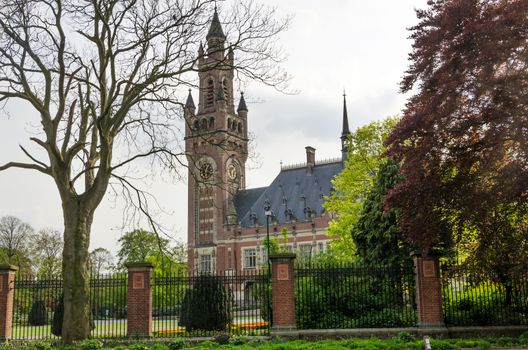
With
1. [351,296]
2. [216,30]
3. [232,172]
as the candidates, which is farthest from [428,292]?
[232,172]

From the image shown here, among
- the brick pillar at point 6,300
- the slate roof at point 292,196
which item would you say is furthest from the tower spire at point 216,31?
the slate roof at point 292,196

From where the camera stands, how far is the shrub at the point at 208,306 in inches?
742

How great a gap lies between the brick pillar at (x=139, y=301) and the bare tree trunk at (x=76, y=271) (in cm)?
142

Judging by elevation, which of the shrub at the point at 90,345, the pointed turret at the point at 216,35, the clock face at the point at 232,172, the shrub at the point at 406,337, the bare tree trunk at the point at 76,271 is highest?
the clock face at the point at 232,172

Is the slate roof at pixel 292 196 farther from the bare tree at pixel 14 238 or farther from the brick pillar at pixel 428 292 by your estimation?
the brick pillar at pixel 428 292

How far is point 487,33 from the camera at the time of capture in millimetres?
13492

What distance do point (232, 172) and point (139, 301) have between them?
53.3 m

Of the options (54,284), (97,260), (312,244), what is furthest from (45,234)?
(54,284)

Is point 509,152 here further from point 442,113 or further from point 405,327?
point 405,327

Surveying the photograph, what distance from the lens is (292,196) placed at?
65.9m

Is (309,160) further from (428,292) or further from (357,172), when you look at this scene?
(428,292)

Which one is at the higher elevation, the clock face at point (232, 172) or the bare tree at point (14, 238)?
the clock face at point (232, 172)

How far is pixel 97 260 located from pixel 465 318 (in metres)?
62.0

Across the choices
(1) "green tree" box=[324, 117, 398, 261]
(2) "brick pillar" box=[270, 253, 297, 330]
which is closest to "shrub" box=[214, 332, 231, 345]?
(2) "brick pillar" box=[270, 253, 297, 330]
